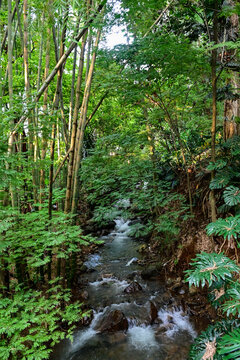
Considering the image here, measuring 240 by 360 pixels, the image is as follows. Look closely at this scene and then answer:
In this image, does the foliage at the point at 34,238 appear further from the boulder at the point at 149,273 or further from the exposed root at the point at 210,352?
the boulder at the point at 149,273

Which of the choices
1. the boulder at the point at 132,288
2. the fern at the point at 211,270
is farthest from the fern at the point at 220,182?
the boulder at the point at 132,288

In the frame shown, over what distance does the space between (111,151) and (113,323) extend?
2877 millimetres

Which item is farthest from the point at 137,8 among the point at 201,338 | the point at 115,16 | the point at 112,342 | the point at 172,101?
the point at 112,342

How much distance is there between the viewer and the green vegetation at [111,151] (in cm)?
168

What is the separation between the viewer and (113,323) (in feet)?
9.78

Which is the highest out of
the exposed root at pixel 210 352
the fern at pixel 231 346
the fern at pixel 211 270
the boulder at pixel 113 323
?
the fern at pixel 211 270

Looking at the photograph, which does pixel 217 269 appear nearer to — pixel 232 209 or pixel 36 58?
pixel 232 209

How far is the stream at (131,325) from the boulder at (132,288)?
0.08 feet

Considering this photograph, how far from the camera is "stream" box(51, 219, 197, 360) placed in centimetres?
263

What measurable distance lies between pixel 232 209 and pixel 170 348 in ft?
6.56

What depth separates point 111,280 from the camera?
4199 millimetres

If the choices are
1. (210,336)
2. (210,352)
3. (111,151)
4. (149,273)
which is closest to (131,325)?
(149,273)

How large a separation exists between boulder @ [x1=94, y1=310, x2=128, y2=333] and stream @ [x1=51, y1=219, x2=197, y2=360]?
0.04 metres

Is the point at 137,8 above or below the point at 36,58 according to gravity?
below
